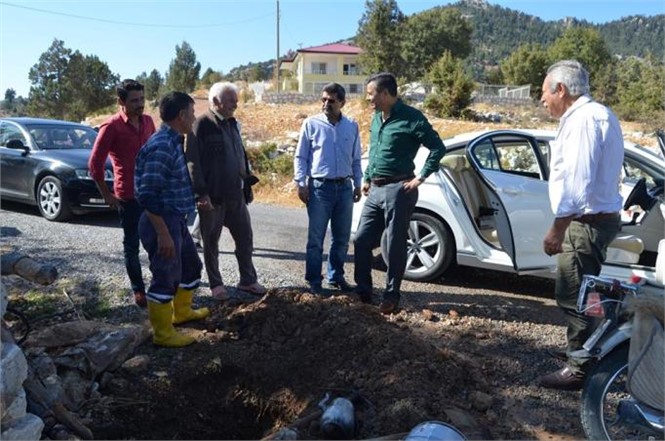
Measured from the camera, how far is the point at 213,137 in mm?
4996

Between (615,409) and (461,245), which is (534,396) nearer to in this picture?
(615,409)

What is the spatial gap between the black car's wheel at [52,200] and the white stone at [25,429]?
21.7 ft

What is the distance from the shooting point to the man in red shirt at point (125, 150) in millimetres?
4758

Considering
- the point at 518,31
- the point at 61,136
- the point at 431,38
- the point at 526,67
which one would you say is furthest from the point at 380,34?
the point at 518,31

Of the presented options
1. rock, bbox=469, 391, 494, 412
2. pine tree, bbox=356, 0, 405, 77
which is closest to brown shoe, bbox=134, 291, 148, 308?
rock, bbox=469, 391, 494, 412

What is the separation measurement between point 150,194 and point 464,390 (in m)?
2.45

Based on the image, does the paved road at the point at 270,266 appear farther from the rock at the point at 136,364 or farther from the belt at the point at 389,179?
the rock at the point at 136,364

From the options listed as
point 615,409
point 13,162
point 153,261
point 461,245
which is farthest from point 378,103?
point 13,162

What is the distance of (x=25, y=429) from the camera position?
265cm

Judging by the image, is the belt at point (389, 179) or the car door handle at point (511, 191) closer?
the belt at point (389, 179)

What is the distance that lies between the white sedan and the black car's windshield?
572 cm

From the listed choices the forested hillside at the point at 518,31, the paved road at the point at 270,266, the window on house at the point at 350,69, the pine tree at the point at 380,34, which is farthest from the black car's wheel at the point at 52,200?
the forested hillside at the point at 518,31

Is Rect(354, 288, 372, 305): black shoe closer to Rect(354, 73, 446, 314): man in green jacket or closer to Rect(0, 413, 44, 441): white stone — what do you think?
Rect(354, 73, 446, 314): man in green jacket

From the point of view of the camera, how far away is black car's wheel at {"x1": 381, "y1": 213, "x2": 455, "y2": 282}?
19.5 feet
